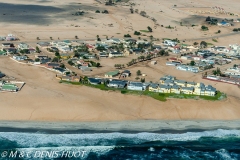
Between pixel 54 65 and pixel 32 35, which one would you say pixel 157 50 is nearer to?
pixel 54 65

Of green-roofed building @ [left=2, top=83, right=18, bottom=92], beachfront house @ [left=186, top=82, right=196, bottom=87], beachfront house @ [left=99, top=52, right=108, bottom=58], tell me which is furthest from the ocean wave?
beachfront house @ [left=99, top=52, right=108, bottom=58]

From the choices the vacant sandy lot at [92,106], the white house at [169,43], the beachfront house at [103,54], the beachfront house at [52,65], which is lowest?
the vacant sandy lot at [92,106]

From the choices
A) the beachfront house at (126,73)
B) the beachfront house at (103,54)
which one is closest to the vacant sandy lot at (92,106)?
the beachfront house at (126,73)

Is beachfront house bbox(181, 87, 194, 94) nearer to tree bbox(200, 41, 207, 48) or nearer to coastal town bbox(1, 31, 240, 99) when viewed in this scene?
coastal town bbox(1, 31, 240, 99)

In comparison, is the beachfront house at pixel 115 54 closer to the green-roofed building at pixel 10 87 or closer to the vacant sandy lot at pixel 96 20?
the vacant sandy lot at pixel 96 20

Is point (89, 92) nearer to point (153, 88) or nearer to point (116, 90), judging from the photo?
point (116, 90)

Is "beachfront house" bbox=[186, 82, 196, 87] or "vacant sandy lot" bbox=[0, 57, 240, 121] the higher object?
"beachfront house" bbox=[186, 82, 196, 87]

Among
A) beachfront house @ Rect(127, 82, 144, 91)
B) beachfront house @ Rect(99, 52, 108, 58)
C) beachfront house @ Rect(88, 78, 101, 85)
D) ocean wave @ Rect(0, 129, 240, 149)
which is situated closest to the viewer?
ocean wave @ Rect(0, 129, 240, 149)

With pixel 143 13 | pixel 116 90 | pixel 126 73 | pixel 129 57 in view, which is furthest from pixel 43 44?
pixel 143 13
